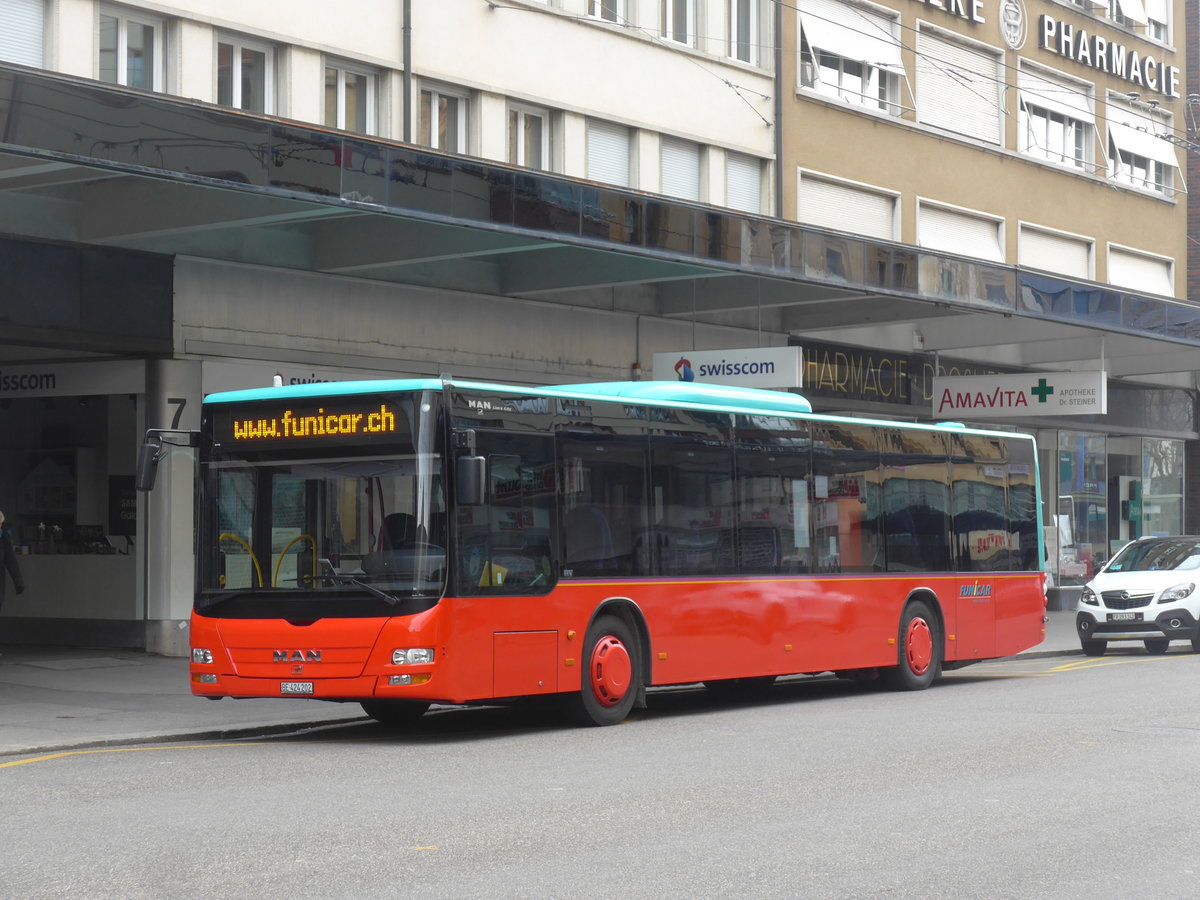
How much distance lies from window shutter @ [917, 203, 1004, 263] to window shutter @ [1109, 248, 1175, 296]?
4725mm

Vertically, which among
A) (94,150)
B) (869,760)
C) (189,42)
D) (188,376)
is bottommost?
(869,760)

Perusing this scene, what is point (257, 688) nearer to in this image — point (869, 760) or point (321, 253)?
point (869, 760)

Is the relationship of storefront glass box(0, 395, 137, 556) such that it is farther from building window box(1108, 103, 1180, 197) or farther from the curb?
building window box(1108, 103, 1180, 197)

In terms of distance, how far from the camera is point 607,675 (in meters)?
13.6

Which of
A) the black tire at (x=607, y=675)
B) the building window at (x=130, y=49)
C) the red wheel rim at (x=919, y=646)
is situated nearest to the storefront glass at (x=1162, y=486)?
the red wheel rim at (x=919, y=646)

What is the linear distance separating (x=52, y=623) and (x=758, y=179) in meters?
12.6

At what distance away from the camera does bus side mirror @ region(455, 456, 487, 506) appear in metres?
12.1

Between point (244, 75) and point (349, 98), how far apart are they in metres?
1.56

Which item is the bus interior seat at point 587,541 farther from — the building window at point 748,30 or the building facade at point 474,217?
the building window at point 748,30

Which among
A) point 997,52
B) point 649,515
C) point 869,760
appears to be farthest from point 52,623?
point 997,52

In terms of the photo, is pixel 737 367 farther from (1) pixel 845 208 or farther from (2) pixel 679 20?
(1) pixel 845 208

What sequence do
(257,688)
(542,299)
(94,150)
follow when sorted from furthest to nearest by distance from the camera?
(542,299), (94,150), (257,688)

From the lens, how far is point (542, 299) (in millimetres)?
23562

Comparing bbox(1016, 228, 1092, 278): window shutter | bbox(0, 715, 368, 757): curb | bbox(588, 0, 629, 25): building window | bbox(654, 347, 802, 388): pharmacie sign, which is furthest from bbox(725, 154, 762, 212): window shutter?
bbox(0, 715, 368, 757): curb
